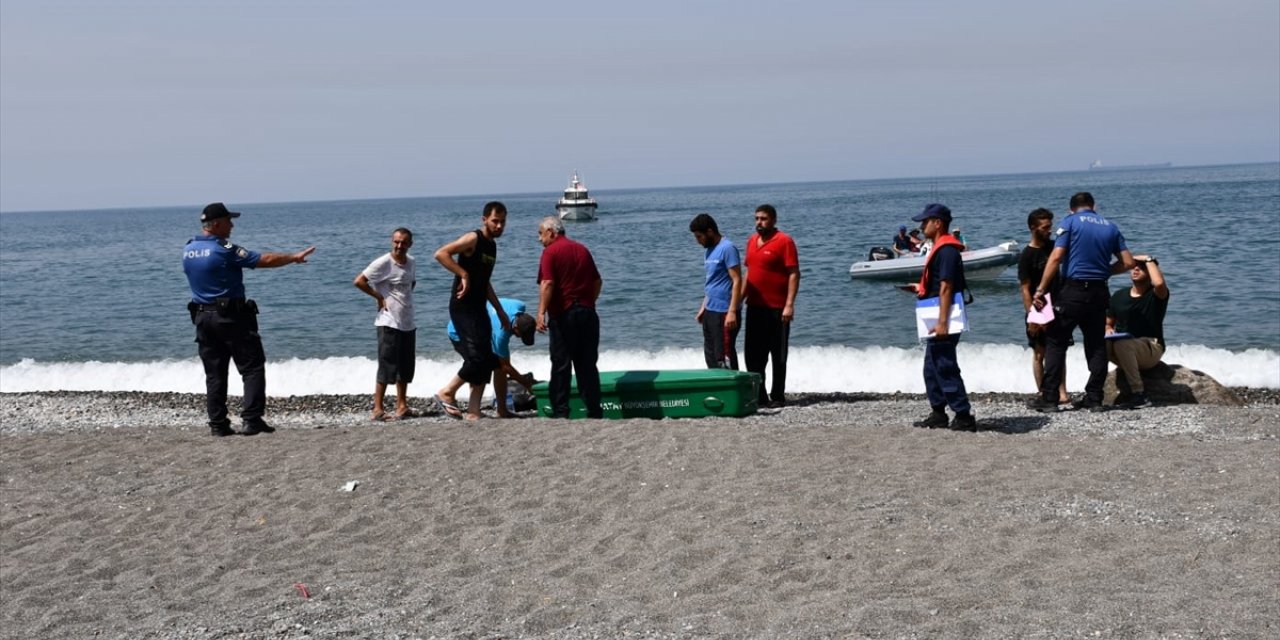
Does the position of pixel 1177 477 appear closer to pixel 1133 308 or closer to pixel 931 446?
pixel 931 446

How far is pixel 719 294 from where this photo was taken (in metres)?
10.4

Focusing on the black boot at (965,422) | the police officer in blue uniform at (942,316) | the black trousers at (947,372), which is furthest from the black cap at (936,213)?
the black boot at (965,422)

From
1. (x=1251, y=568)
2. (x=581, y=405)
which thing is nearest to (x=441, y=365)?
(x=581, y=405)

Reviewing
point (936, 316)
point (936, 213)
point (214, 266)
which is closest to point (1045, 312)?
point (936, 316)

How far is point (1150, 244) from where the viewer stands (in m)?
37.0

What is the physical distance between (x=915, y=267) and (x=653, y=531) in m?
22.5

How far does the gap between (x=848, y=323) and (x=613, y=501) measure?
47.4ft

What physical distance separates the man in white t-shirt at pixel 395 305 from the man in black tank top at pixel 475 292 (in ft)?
2.34

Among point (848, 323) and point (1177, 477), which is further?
point (848, 323)

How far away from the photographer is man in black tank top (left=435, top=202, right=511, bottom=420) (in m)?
9.15

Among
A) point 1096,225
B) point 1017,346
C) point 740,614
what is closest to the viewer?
point 740,614

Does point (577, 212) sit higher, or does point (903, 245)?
point (577, 212)

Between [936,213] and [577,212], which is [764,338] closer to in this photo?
[936,213]

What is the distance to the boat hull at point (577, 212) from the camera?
79.1 meters
